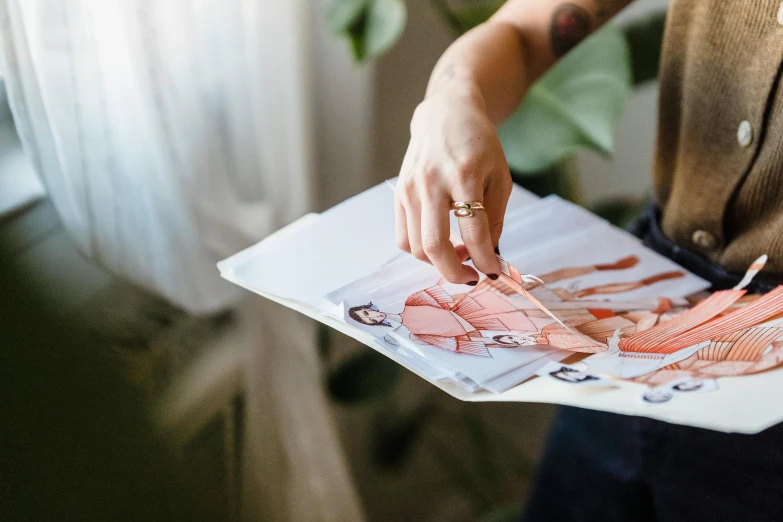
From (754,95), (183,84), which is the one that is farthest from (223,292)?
(754,95)

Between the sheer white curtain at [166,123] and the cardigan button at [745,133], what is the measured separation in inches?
20.2

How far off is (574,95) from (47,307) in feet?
2.09

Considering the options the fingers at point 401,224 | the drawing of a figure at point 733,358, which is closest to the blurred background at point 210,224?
the fingers at point 401,224

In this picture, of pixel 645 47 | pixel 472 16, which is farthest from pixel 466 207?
pixel 645 47

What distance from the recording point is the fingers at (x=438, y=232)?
432 millimetres

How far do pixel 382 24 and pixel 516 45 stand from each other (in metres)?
0.27

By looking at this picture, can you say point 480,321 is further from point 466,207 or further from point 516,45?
point 516,45

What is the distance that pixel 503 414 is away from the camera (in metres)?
1.48

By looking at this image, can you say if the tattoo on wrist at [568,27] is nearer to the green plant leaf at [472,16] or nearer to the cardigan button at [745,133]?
the cardigan button at [745,133]

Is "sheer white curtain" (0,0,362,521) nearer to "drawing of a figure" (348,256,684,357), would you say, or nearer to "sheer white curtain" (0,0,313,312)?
"sheer white curtain" (0,0,313,312)

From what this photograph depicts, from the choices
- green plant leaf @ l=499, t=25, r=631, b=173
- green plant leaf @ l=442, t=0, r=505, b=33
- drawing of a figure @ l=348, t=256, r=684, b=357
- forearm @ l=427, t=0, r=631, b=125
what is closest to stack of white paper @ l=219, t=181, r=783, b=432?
drawing of a figure @ l=348, t=256, r=684, b=357

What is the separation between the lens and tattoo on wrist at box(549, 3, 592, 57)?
1.97ft

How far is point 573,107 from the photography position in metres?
0.82

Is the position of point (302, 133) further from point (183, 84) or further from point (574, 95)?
point (574, 95)
